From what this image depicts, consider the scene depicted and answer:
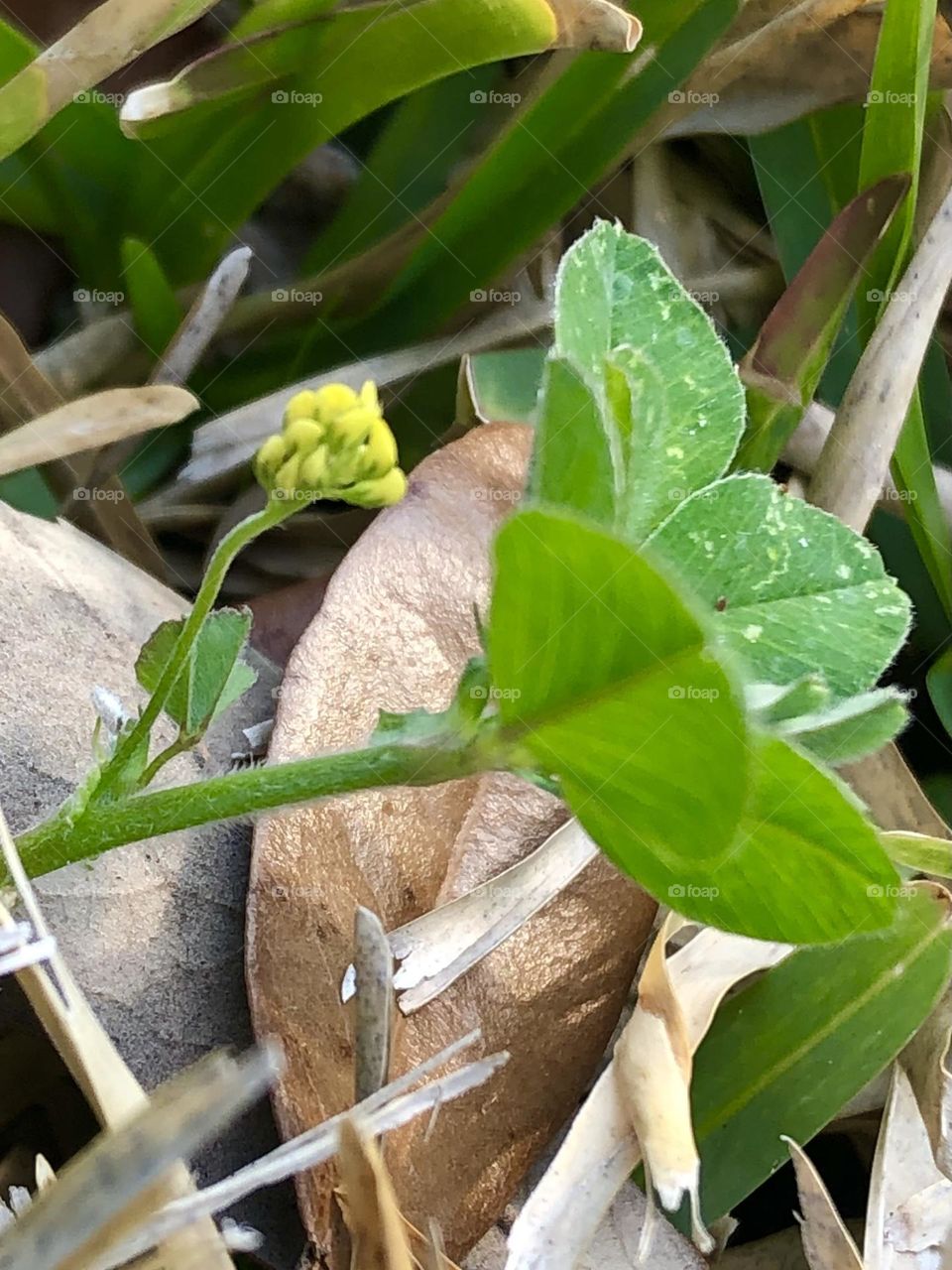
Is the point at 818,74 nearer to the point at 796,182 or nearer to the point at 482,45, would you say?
the point at 796,182

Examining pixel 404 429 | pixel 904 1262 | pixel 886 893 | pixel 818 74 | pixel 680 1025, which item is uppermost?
pixel 818 74

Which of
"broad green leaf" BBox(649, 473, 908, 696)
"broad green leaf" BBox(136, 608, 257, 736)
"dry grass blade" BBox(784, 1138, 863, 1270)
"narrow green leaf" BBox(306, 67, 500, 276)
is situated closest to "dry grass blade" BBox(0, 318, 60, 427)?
"narrow green leaf" BBox(306, 67, 500, 276)

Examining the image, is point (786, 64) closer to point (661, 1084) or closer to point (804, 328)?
point (804, 328)

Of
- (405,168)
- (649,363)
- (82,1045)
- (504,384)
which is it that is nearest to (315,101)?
(405,168)

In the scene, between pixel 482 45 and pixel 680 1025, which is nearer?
pixel 680 1025

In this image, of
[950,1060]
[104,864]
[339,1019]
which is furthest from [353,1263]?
[950,1060]

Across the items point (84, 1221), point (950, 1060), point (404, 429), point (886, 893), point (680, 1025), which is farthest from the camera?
point (404, 429)

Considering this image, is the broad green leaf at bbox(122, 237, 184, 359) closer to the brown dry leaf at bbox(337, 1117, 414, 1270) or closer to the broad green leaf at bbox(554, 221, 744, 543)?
the broad green leaf at bbox(554, 221, 744, 543)
